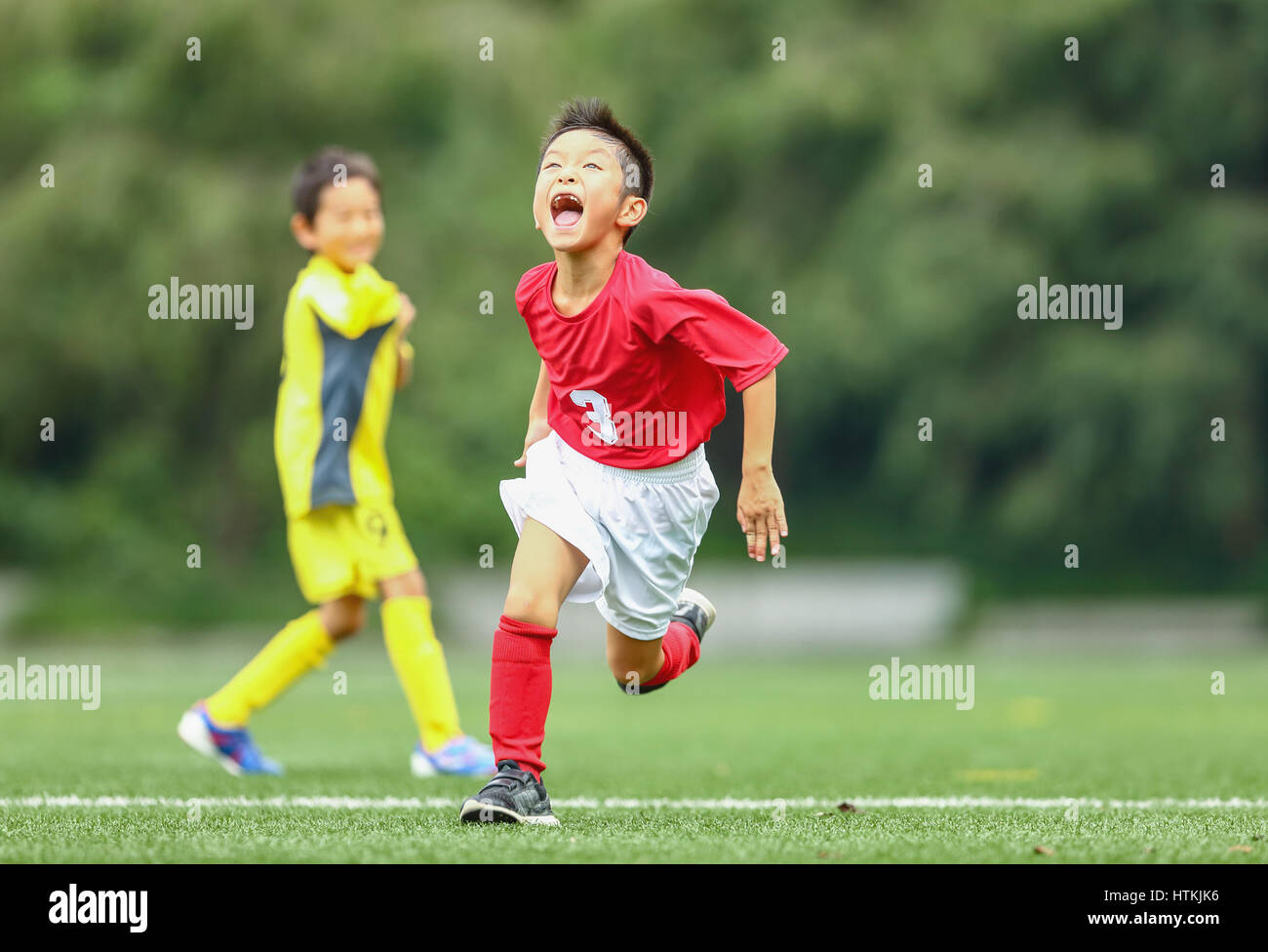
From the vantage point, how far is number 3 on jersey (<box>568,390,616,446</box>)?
4160 millimetres

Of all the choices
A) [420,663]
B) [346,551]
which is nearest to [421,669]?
[420,663]

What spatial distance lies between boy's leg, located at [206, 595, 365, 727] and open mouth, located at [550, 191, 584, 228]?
6.66 ft

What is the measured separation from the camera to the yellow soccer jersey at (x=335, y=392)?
18.2ft

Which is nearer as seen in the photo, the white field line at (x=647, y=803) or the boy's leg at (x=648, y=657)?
the white field line at (x=647, y=803)

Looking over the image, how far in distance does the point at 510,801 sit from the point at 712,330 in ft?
3.95

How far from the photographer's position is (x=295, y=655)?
18.5 ft

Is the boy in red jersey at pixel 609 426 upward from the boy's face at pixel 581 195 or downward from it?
downward

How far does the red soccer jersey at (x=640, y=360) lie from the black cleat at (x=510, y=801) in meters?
0.84

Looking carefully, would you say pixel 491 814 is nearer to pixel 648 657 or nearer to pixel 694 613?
pixel 648 657

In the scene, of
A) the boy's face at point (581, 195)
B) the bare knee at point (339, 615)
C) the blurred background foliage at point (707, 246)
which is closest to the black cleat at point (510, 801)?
the boy's face at point (581, 195)

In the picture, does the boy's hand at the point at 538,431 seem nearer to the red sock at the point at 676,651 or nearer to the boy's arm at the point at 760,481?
the red sock at the point at 676,651

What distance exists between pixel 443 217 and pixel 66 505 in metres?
5.92

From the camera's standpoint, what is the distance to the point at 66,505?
20375mm
